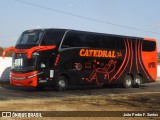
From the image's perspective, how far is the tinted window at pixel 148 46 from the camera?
93.2 ft

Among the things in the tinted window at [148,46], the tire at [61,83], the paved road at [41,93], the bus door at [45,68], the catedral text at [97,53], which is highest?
the tinted window at [148,46]

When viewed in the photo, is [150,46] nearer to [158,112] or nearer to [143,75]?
[143,75]

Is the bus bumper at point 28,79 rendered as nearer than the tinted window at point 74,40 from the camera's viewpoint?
Yes

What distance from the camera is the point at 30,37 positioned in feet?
73.0

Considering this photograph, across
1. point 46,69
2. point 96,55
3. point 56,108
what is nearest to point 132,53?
point 96,55

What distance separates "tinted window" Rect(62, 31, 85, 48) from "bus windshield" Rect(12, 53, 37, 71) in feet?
6.98

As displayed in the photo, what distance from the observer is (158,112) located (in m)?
12.3

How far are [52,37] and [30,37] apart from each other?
132 centimetres

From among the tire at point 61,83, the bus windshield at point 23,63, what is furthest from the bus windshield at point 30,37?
the tire at point 61,83

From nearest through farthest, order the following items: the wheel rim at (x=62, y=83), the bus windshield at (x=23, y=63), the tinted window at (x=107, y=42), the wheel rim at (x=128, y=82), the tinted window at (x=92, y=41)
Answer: the bus windshield at (x=23, y=63), the wheel rim at (x=62, y=83), the tinted window at (x=92, y=41), the tinted window at (x=107, y=42), the wheel rim at (x=128, y=82)

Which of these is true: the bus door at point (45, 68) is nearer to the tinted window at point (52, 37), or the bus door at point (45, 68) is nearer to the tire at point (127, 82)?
the tinted window at point (52, 37)

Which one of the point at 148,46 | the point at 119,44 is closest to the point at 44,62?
the point at 119,44

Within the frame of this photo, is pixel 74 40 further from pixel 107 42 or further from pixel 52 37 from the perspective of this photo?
pixel 107 42

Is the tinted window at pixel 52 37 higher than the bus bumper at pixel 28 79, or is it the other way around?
the tinted window at pixel 52 37
